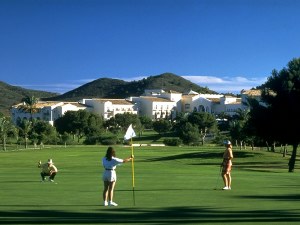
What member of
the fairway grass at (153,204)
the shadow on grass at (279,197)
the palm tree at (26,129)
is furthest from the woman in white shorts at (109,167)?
the palm tree at (26,129)

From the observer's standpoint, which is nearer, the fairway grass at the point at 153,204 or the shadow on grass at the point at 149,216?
the shadow on grass at the point at 149,216

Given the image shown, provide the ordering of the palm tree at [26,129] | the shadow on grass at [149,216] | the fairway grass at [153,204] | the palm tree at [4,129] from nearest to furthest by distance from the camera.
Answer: the shadow on grass at [149,216]
the fairway grass at [153,204]
the palm tree at [4,129]
the palm tree at [26,129]

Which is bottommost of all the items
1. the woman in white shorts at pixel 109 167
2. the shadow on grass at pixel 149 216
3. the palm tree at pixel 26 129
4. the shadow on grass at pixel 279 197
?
the shadow on grass at pixel 279 197

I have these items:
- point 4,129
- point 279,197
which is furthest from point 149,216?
point 4,129

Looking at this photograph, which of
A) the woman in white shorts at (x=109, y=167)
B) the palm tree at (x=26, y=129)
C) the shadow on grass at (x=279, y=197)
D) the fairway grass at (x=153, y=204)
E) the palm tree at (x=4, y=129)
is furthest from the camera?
the palm tree at (x=26, y=129)

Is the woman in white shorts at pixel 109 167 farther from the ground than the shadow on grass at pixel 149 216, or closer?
farther from the ground

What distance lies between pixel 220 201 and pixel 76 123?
128218mm

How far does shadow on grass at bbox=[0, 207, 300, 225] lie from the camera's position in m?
14.7

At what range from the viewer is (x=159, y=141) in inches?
5531

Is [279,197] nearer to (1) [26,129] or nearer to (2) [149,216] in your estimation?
(2) [149,216]

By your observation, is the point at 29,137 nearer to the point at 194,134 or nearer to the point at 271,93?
the point at 194,134

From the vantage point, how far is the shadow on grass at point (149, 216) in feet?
48.2

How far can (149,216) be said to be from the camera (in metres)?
15.5

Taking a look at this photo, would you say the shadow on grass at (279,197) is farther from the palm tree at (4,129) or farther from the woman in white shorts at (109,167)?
the palm tree at (4,129)
